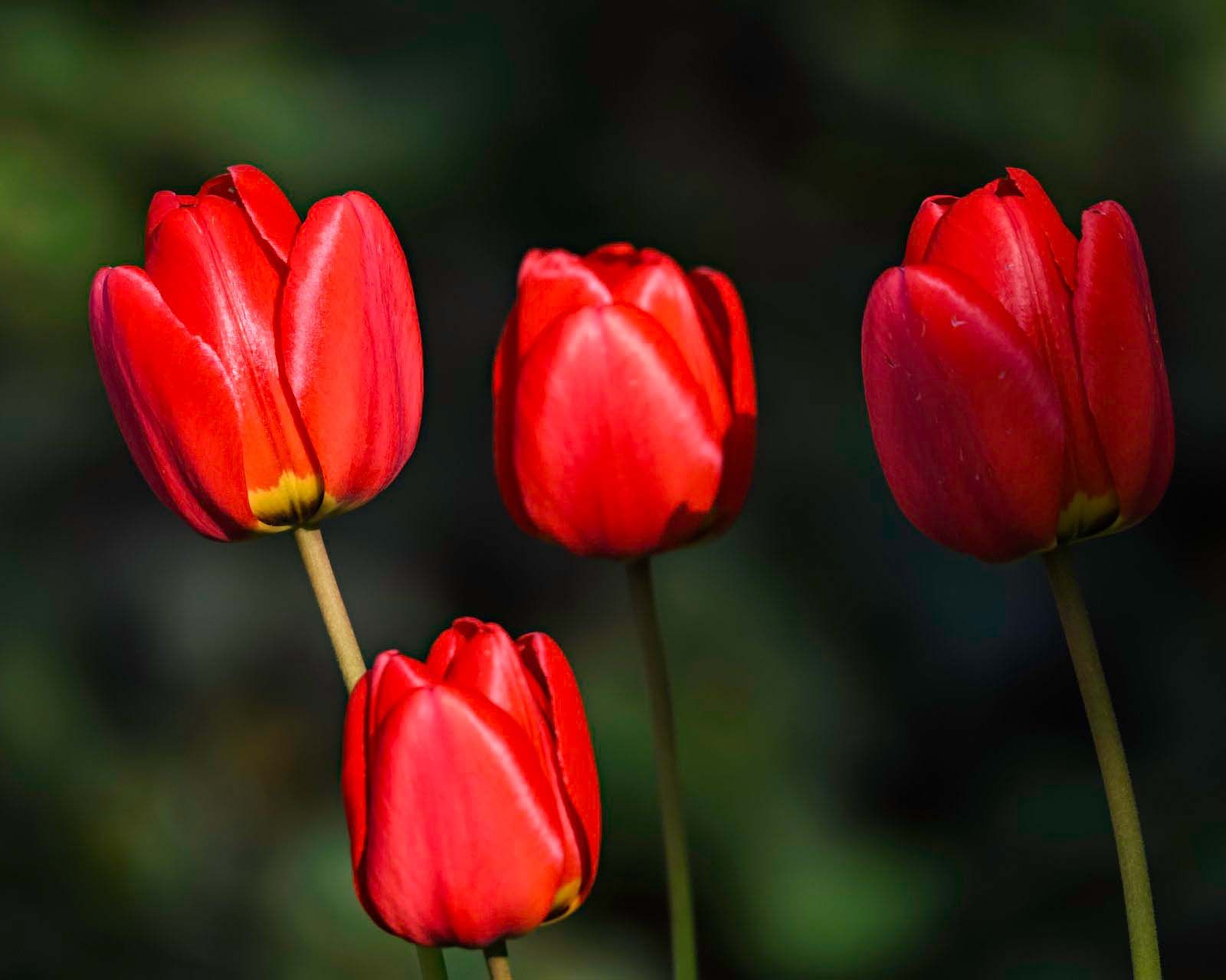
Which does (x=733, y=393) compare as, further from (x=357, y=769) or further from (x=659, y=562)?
(x=659, y=562)

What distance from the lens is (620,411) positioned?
380 millimetres

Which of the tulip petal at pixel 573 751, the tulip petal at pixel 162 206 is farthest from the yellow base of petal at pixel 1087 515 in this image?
the tulip petal at pixel 162 206

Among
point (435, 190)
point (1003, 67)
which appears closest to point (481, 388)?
point (435, 190)

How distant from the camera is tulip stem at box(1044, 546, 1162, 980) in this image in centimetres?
33

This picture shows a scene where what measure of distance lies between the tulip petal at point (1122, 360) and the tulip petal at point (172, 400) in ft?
0.59

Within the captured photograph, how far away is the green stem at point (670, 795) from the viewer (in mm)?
362

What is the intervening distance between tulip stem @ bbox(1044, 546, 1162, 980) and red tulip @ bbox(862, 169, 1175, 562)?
2cm

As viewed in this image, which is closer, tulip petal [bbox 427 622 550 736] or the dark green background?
tulip petal [bbox 427 622 550 736]

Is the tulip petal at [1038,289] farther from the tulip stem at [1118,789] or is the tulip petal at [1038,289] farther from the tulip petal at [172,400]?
the tulip petal at [172,400]

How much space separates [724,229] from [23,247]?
0.54 metres

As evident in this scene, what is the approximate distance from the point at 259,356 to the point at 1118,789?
203 millimetres

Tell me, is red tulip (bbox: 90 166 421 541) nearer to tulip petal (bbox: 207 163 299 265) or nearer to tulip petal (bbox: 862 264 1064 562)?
tulip petal (bbox: 207 163 299 265)

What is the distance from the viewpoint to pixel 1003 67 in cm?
135

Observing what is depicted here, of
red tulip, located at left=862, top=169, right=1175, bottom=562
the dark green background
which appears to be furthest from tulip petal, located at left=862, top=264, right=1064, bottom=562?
the dark green background
